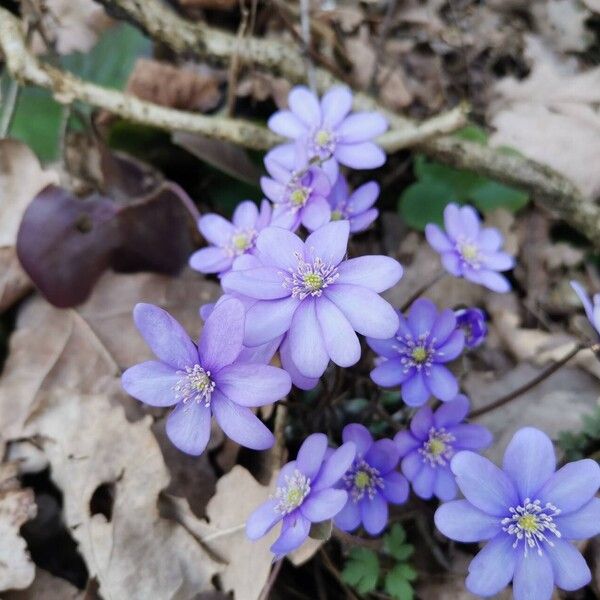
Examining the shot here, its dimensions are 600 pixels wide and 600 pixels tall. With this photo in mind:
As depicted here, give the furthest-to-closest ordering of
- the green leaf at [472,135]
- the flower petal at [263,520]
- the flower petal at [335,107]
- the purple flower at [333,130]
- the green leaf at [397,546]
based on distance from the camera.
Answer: the green leaf at [472,135], the flower petal at [335,107], the purple flower at [333,130], the green leaf at [397,546], the flower petal at [263,520]

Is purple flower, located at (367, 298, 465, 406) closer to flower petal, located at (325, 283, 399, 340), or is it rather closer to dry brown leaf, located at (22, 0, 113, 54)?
flower petal, located at (325, 283, 399, 340)

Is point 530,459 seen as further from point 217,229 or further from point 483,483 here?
point 217,229

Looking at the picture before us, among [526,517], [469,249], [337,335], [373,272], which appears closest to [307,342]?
[337,335]

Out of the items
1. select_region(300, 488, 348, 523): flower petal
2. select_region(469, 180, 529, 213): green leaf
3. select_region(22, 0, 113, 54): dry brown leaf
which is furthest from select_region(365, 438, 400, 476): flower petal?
select_region(22, 0, 113, 54): dry brown leaf

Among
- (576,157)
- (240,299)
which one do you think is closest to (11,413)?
(240,299)

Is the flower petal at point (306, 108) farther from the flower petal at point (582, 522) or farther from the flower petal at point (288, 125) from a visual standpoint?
the flower petal at point (582, 522)

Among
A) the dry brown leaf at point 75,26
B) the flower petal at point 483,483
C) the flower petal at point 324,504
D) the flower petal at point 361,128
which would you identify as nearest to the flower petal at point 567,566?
the flower petal at point 483,483
